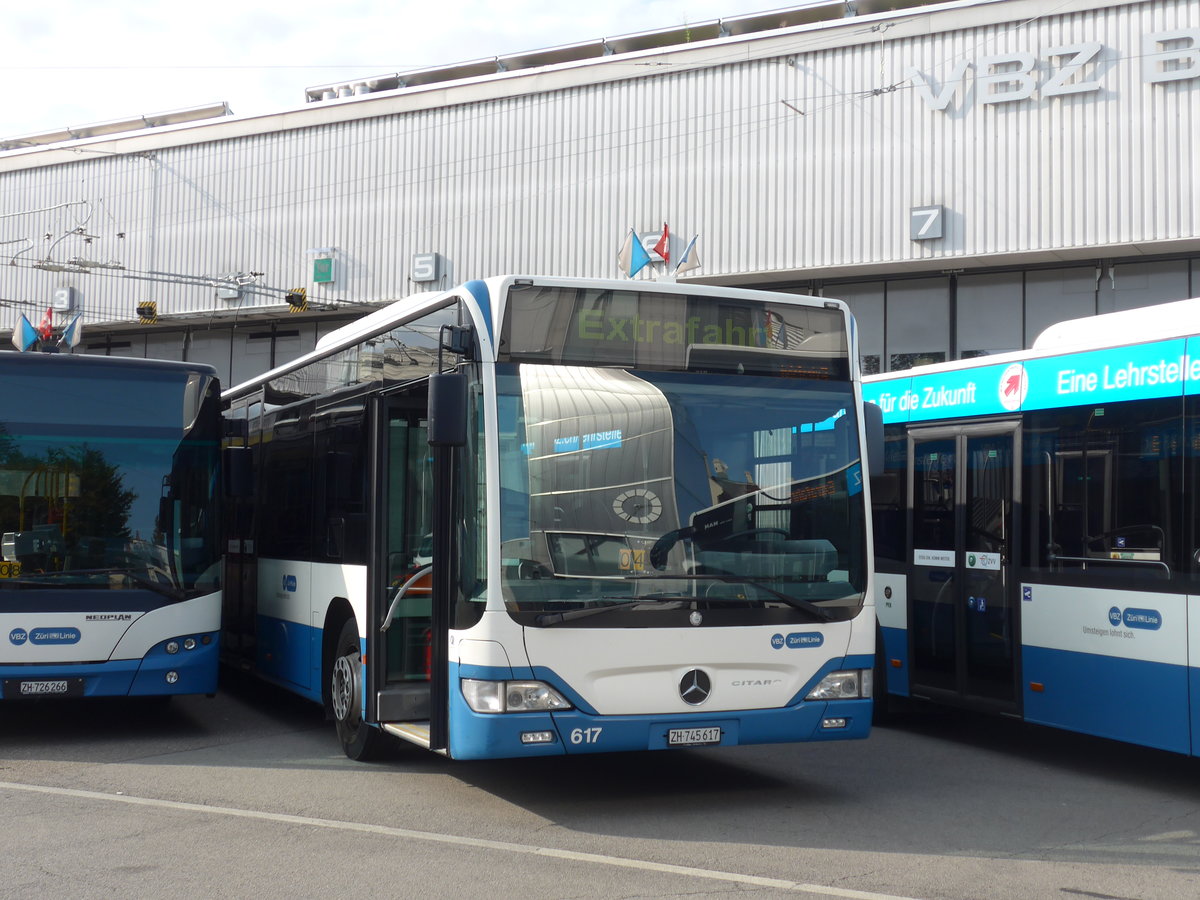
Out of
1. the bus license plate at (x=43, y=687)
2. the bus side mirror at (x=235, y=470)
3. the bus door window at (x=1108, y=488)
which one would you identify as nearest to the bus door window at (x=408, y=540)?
the bus side mirror at (x=235, y=470)

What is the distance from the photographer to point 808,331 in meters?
7.80

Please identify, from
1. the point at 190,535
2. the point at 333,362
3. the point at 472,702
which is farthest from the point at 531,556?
the point at 190,535

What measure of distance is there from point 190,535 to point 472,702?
13.6ft

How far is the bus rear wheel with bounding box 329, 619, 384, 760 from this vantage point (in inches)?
348

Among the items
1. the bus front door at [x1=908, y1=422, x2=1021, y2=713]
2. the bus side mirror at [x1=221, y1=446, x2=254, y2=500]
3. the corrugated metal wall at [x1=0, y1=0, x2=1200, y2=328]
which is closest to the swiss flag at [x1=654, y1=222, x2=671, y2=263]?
the corrugated metal wall at [x1=0, y1=0, x2=1200, y2=328]

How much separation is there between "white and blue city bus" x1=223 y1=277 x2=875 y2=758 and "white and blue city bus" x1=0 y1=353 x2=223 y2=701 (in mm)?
2494

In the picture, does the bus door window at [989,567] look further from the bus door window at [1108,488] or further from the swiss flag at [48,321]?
the swiss flag at [48,321]

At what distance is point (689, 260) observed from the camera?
77.4ft

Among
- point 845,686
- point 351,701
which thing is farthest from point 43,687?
point 845,686

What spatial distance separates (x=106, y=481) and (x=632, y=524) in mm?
4888

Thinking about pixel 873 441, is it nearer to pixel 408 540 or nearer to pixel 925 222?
pixel 408 540

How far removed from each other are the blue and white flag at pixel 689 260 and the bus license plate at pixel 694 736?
16724 mm

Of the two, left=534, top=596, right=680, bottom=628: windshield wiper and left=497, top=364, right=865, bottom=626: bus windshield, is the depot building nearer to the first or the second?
left=497, top=364, right=865, bottom=626: bus windshield

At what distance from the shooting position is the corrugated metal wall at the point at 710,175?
20.4 metres
